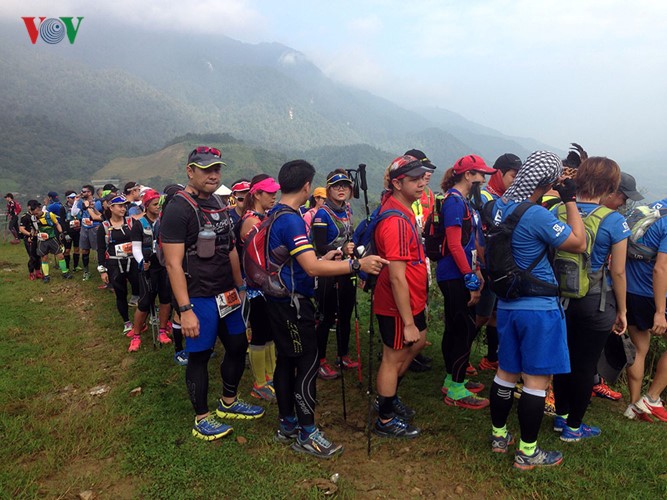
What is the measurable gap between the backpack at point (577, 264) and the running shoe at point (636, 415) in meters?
1.95

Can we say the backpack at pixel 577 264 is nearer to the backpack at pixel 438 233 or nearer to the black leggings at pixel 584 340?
the black leggings at pixel 584 340

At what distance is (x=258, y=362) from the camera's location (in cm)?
514

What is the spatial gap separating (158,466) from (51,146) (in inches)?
7792

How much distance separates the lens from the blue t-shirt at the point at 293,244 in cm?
355

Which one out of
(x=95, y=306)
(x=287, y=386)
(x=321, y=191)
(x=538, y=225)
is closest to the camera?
(x=538, y=225)

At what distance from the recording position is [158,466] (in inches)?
153

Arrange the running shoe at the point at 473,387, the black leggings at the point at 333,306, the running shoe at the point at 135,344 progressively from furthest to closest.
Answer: the running shoe at the point at 135,344 < the black leggings at the point at 333,306 < the running shoe at the point at 473,387

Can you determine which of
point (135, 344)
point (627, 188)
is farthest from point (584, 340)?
point (135, 344)

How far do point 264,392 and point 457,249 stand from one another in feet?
9.95

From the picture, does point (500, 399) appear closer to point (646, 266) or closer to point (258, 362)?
point (646, 266)

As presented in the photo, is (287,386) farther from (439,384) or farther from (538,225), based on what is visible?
(538,225)

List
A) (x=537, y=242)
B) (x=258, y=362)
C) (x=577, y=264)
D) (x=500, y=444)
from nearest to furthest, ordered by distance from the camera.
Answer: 1. (x=537, y=242)
2. (x=577, y=264)
3. (x=500, y=444)
4. (x=258, y=362)

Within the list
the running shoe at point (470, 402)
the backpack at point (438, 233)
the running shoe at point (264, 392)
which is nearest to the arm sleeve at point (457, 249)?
the backpack at point (438, 233)

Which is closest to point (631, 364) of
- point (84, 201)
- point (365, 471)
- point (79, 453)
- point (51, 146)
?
point (365, 471)
